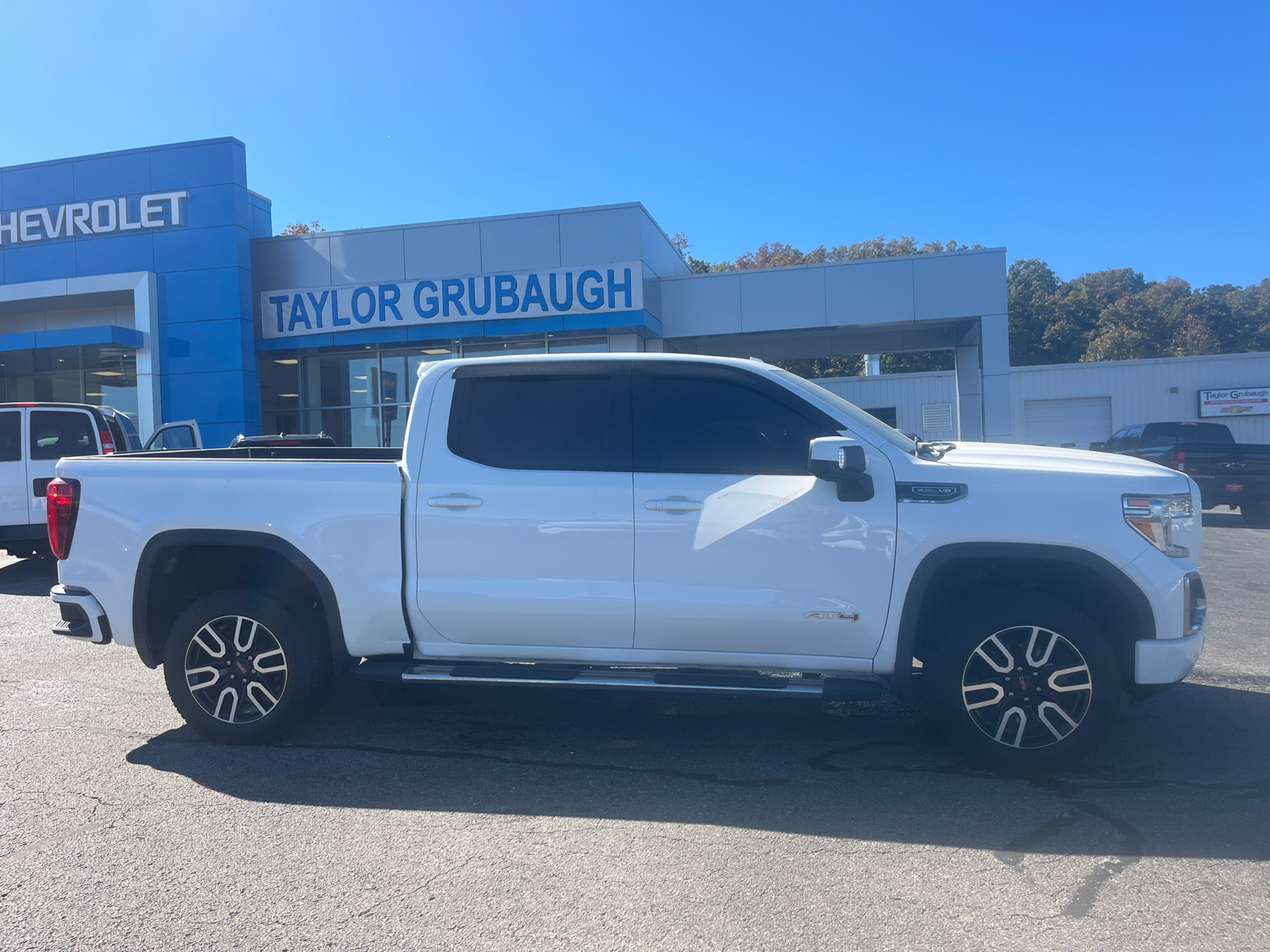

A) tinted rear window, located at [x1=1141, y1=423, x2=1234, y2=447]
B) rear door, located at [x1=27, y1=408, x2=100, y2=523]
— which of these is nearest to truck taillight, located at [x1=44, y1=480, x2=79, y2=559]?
rear door, located at [x1=27, y1=408, x2=100, y2=523]

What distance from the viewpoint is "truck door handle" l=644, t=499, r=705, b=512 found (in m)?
4.31

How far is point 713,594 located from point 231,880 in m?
2.30

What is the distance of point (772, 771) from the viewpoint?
14.2ft

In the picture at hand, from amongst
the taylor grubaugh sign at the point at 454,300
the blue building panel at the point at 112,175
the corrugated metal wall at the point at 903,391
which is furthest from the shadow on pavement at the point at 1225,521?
the blue building panel at the point at 112,175

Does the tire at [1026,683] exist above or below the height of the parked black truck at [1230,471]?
below

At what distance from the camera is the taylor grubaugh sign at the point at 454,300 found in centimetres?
1748

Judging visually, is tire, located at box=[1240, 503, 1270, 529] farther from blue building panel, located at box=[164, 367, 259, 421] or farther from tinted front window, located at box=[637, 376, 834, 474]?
blue building panel, located at box=[164, 367, 259, 421]

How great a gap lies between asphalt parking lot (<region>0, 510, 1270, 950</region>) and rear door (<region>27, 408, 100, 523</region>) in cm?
608

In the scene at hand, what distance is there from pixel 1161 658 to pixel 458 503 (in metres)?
3.35

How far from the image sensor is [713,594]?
430 cm

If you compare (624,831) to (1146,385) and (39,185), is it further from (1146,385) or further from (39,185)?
(1146,385)

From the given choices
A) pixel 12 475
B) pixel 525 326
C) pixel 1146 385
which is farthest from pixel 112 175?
pixel 1146 385

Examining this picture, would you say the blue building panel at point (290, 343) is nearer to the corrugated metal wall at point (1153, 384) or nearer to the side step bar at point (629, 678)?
the side step bar at point (629, 678)

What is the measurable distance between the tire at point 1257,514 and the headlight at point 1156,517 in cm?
1380
